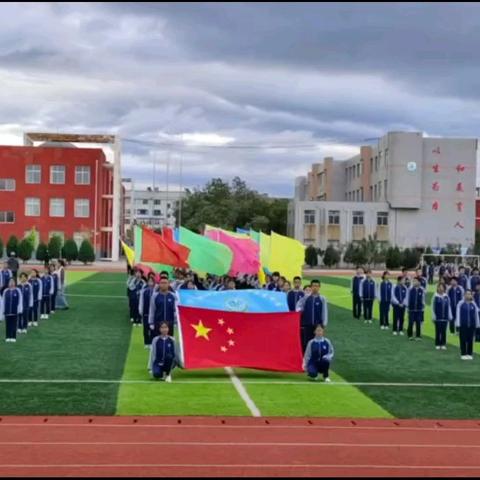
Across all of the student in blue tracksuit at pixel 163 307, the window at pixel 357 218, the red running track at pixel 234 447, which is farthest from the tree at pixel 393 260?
the red running track at pixel 234 447

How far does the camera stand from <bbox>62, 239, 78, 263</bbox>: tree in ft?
240

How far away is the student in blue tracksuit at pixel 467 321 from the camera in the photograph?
18.3 meters

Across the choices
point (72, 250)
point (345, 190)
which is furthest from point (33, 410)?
point (345, 190)

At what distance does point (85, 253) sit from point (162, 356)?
60.7 metres

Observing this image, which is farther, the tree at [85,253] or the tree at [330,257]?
the tree at [330,257]

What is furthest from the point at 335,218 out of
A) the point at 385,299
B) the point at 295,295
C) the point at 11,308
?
the point at 11,308

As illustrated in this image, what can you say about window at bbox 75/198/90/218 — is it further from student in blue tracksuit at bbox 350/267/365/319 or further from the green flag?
the green flag

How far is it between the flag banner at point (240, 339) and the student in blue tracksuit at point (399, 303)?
855 cm

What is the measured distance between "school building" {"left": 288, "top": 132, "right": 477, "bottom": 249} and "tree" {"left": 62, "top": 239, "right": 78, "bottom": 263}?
2599cm

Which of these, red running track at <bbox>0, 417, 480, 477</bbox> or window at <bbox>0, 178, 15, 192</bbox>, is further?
window at <bbox>0, 178, 15, 192</bbox>

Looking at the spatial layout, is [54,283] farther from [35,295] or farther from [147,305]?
[147,305]

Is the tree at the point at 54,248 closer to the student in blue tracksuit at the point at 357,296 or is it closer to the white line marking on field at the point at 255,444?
the student in blue tracksuit at the point at 357,296

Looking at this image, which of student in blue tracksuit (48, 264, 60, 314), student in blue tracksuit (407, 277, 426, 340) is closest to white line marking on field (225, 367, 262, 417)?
student in blue tracksuit (407, 277, 426, 340)

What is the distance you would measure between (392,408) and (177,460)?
4.66 meters
